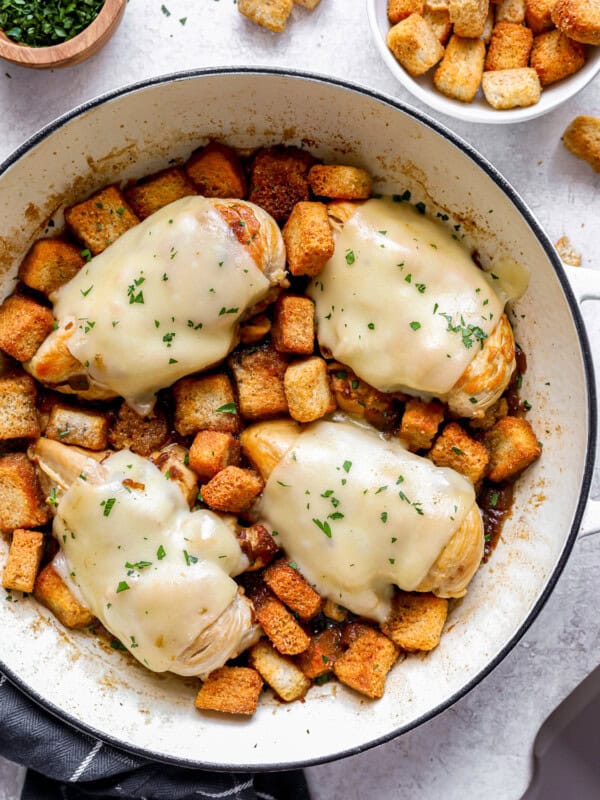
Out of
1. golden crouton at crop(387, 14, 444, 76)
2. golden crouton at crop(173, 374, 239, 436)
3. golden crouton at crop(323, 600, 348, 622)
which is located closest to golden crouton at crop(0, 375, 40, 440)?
golden crouton at crop(173, 374, 239, 436)

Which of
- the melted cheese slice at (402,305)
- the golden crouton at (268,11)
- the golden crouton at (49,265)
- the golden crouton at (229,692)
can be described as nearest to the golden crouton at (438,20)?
the golden crouton at (268,11)

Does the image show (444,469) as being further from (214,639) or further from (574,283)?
(214,639)

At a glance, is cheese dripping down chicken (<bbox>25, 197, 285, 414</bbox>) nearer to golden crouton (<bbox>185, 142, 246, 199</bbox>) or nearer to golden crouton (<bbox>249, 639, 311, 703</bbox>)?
golden crouton (<bbox>185, 142, 246, 199</bbox>)

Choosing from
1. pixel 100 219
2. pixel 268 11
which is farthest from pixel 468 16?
pixel 100 219

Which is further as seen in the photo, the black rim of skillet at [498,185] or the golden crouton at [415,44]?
the golden crouton at [415,44]

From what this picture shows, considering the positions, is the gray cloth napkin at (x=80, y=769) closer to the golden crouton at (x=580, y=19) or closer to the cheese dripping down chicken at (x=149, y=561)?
the cheese dripping down chicken at (x=149, y=561)

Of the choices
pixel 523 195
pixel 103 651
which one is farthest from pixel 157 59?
pixel 103 651

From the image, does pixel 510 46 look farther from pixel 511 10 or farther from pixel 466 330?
pixel 466 330
